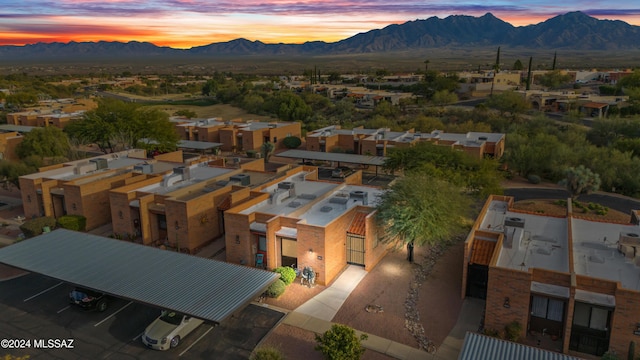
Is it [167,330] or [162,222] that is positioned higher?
[162,222]

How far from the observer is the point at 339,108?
10106 centimetres

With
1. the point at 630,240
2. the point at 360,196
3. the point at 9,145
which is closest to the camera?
the point at 630,240

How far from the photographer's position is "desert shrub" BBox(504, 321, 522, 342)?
19.8 meters

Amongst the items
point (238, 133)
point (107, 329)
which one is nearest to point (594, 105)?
point (238, 133)

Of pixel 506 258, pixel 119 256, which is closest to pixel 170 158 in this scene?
pixel 119 256

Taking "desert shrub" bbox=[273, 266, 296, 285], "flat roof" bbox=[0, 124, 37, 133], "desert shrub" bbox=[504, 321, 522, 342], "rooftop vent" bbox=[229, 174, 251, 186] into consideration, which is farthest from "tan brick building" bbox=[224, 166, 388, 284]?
"flat roof" bbox=[0, 124, 37, 133]

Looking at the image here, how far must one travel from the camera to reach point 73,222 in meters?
33.0

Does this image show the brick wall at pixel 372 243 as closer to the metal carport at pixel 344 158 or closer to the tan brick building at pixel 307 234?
the tan brick building at pixel 307 234

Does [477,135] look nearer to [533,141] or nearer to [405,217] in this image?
[533,141]

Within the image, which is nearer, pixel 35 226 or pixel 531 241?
pixel 531 241

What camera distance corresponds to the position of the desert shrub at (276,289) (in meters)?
23.5

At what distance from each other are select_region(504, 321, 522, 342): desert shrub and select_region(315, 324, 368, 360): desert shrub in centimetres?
681

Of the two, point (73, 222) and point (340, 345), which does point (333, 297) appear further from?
point (73, 222)

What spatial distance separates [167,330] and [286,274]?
6666 mm
